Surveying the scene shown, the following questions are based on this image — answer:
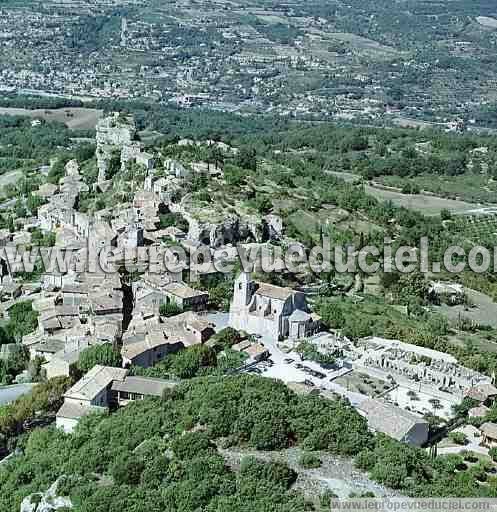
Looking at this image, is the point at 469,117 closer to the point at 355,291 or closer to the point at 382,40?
the point at 382,40

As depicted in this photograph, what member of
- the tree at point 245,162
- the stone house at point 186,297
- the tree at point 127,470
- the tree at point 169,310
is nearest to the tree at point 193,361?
the tree at point 169,310

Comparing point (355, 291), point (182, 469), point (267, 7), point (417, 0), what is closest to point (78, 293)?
point (355, 291)

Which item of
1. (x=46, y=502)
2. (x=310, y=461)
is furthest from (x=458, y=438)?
(x=46, y=502)

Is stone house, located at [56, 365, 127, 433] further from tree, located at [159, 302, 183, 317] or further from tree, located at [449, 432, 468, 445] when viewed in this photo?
tree, located at [449, 432, 468, 445]

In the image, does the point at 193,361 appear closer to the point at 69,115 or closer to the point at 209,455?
the point at 209,455

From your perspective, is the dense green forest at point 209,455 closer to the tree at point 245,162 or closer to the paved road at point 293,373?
the paved road at point 293,373

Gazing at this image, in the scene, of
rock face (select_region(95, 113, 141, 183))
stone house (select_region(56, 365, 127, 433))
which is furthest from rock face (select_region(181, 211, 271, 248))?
stone house (select_region(56, 365, 127, 433))
